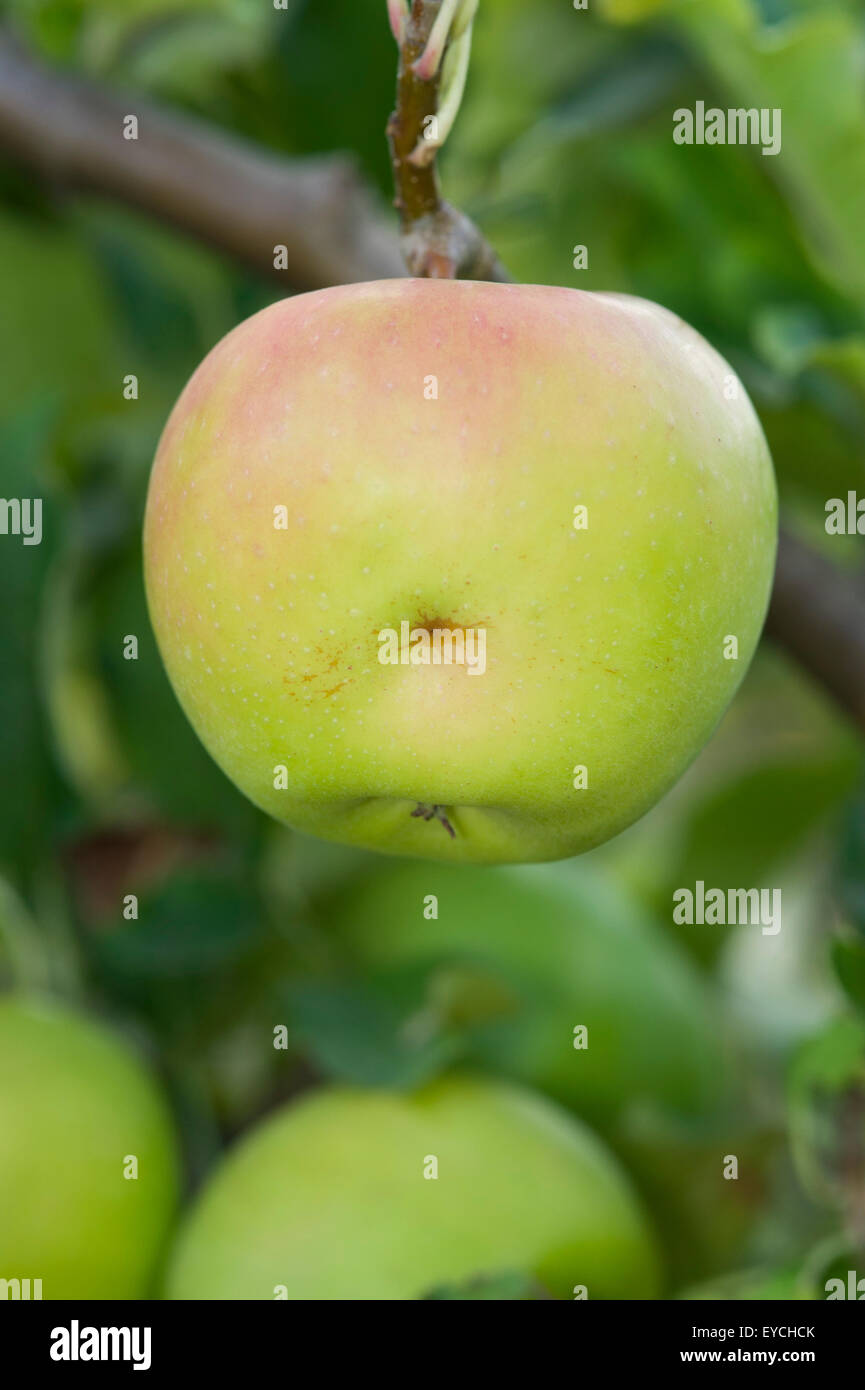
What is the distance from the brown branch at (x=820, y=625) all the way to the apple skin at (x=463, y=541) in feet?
0.65

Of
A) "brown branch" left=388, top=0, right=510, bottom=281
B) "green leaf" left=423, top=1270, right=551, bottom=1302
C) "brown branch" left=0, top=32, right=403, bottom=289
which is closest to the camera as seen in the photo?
"brown branch" left=388, top=0, right=510, bottom=281

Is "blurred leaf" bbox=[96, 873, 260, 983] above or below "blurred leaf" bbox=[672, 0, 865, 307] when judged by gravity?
below

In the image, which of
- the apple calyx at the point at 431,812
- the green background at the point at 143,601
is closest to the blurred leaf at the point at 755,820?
the green background at the point at 143,601

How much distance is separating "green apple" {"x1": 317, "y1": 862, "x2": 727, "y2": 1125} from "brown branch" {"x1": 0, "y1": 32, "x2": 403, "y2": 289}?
275 mm

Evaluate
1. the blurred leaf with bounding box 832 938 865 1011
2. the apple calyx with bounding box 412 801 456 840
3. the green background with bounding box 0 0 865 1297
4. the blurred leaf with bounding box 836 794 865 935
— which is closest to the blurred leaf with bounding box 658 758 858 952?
the green background with bounding box 0 0 865 1297

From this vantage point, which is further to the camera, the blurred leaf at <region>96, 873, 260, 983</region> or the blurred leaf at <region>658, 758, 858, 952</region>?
the blurred leaf at <region>658, 758, 858, 952</region>

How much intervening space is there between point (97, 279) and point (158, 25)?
0.13 meters

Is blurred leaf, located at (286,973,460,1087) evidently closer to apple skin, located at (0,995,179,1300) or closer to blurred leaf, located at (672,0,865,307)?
apple skin, located at (0,995,179,1300)

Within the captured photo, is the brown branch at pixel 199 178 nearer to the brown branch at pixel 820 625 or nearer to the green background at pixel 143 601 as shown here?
the green background at pixel 143 601

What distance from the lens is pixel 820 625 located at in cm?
50

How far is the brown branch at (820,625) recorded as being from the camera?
19.7 inches

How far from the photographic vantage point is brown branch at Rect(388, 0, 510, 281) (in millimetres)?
273

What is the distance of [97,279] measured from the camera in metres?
0.76

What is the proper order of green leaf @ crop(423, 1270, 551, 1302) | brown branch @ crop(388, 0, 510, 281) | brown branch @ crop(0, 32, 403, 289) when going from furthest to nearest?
brown branch @ crop(0, 32, 403, 289) → green leaf @ crop(423, 1270, 551, 1302) → brown branch @ crop(388, 0, 510, 281)
